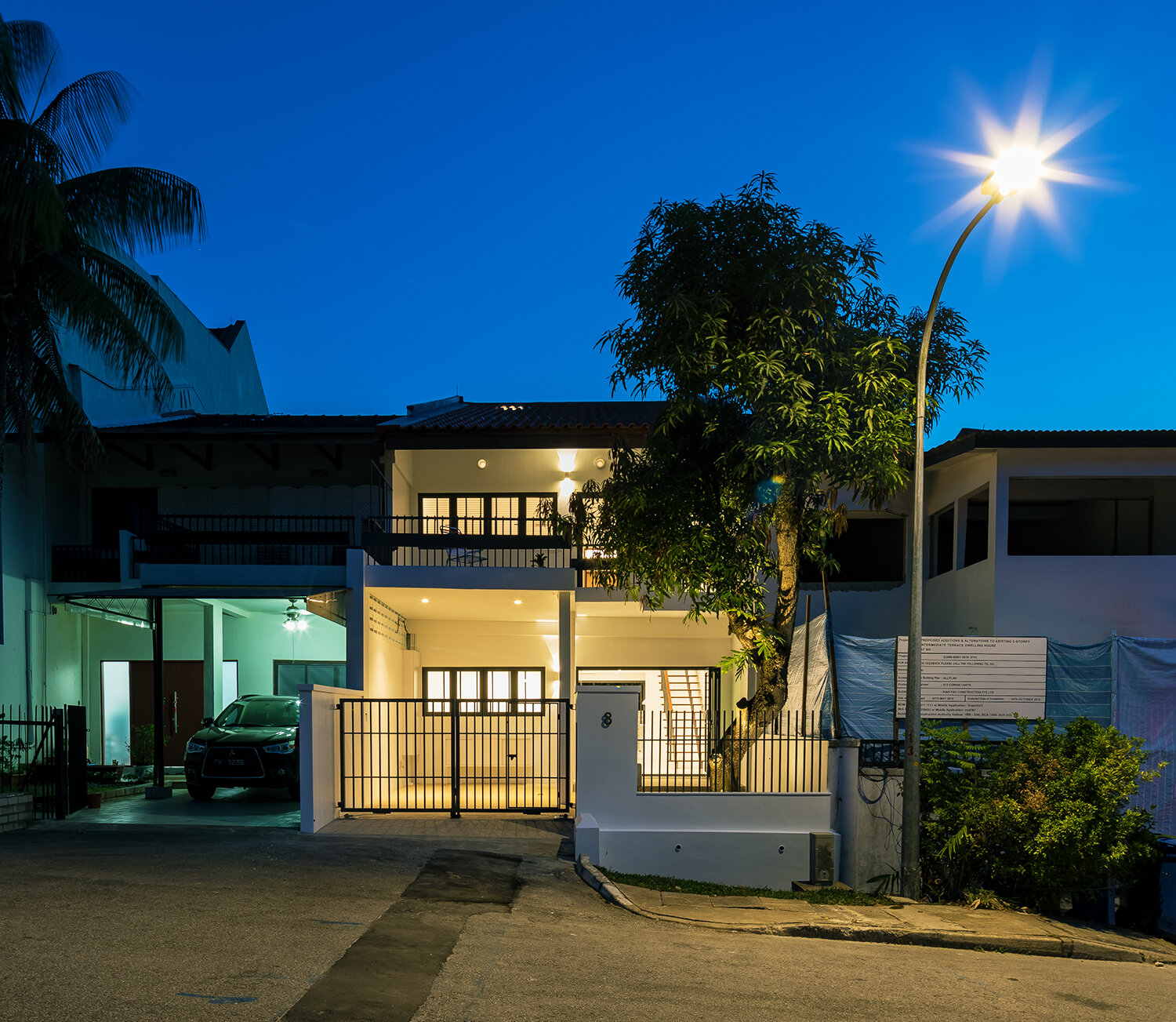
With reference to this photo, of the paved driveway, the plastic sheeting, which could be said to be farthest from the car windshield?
the plastic sheeting

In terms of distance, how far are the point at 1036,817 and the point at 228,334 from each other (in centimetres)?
2543

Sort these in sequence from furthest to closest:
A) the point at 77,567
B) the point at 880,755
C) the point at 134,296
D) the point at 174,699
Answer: the point at 174,699 < the point at 77,567 < the point at 134,296 < the point at 880,755

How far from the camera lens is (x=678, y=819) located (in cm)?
1164

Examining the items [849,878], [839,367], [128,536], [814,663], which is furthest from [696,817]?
[128,536]

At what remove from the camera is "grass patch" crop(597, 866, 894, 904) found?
34.0 ft

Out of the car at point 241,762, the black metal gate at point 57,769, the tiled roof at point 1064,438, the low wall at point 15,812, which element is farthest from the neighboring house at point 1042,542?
the low wall at point 15,812

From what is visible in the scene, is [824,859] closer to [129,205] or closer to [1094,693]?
[1094,693]

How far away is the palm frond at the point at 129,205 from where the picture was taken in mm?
12766

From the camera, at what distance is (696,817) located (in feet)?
38.2

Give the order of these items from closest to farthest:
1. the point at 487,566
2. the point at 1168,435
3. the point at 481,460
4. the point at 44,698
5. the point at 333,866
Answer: the point at 333,866 → the point at 1168,435 → the point at 487,566 → the point at 44,698 → the point at 481,460

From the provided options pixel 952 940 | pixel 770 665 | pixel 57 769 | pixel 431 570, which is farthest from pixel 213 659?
pixel 952 940

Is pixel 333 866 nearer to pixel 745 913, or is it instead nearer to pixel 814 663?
pixel 745 913

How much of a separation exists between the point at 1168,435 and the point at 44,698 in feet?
68.3

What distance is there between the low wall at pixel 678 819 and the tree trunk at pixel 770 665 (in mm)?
726
